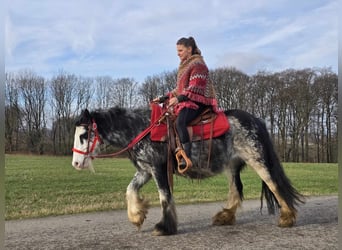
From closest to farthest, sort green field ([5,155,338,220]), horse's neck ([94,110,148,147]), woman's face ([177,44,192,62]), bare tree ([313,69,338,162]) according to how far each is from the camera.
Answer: horse's neck ([94,110,148,147])
woman's face ([177,44,192,62])
green field ([5,155,338,220])
bare tree ([313,69,338,162])

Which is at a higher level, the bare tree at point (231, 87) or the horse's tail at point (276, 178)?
the bare tree at point (231, 87)

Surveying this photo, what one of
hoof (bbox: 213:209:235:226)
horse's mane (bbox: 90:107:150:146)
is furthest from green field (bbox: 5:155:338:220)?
horse's mane (bbox: 90:107:150:146)

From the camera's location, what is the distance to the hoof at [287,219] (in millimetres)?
6625

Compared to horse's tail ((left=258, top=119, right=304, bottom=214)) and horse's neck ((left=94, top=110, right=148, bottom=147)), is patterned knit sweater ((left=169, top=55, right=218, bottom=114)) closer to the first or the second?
horse's neck ((left=94, top=110, right=148, bottom=147))

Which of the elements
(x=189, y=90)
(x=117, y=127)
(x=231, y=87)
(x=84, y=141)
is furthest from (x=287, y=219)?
(x=231, y=87)

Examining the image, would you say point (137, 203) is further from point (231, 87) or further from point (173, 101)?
point (231, 87)

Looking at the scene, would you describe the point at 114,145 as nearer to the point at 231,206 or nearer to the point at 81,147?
the point at 81,147

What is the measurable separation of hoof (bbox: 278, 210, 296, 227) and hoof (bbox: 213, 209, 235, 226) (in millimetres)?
845

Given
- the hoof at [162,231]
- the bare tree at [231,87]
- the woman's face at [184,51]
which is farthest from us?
the bare tree at [231,87]

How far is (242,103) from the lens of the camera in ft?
144

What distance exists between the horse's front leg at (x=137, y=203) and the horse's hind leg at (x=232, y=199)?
139 centimetres

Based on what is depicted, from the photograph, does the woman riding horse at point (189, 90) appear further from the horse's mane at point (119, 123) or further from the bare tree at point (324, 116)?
the bare tree at point (324, 116)

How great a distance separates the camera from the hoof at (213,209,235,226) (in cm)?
704

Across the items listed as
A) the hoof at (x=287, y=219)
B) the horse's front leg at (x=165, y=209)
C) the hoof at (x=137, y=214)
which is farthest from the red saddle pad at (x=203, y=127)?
the hoof at (x=287, y=219)
